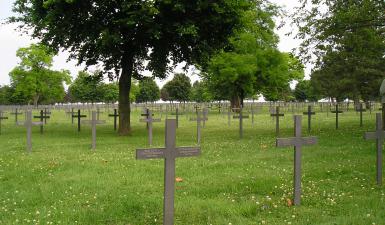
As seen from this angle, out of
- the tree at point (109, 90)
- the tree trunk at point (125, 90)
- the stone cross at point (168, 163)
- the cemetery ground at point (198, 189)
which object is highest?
the tree at point (109, 90)

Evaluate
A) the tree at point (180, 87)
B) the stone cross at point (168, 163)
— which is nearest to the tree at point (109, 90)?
the tree at point (180, 87)

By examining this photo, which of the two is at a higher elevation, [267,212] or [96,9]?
[96,9]

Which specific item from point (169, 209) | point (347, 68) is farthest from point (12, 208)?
point (347, 68)

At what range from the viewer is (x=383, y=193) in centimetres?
783

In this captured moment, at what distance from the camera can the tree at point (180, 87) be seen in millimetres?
101625

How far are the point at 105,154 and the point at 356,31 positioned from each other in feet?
38.6

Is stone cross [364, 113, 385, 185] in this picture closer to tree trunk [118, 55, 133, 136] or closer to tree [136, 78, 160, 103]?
tree trunk [118, 55, 133, 136]

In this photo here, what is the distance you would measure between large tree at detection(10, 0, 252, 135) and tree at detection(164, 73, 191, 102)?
78.0 meters

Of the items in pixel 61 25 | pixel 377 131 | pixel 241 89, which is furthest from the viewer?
pixel 241 89

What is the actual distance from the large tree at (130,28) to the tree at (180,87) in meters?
78.0

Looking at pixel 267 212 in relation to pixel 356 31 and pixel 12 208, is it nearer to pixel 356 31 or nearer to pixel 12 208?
pixel 12 208

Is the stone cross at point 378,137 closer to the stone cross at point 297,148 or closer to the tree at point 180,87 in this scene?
the stone cross at point 297,148

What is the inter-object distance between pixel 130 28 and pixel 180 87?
271ft

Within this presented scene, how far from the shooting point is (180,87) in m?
102
